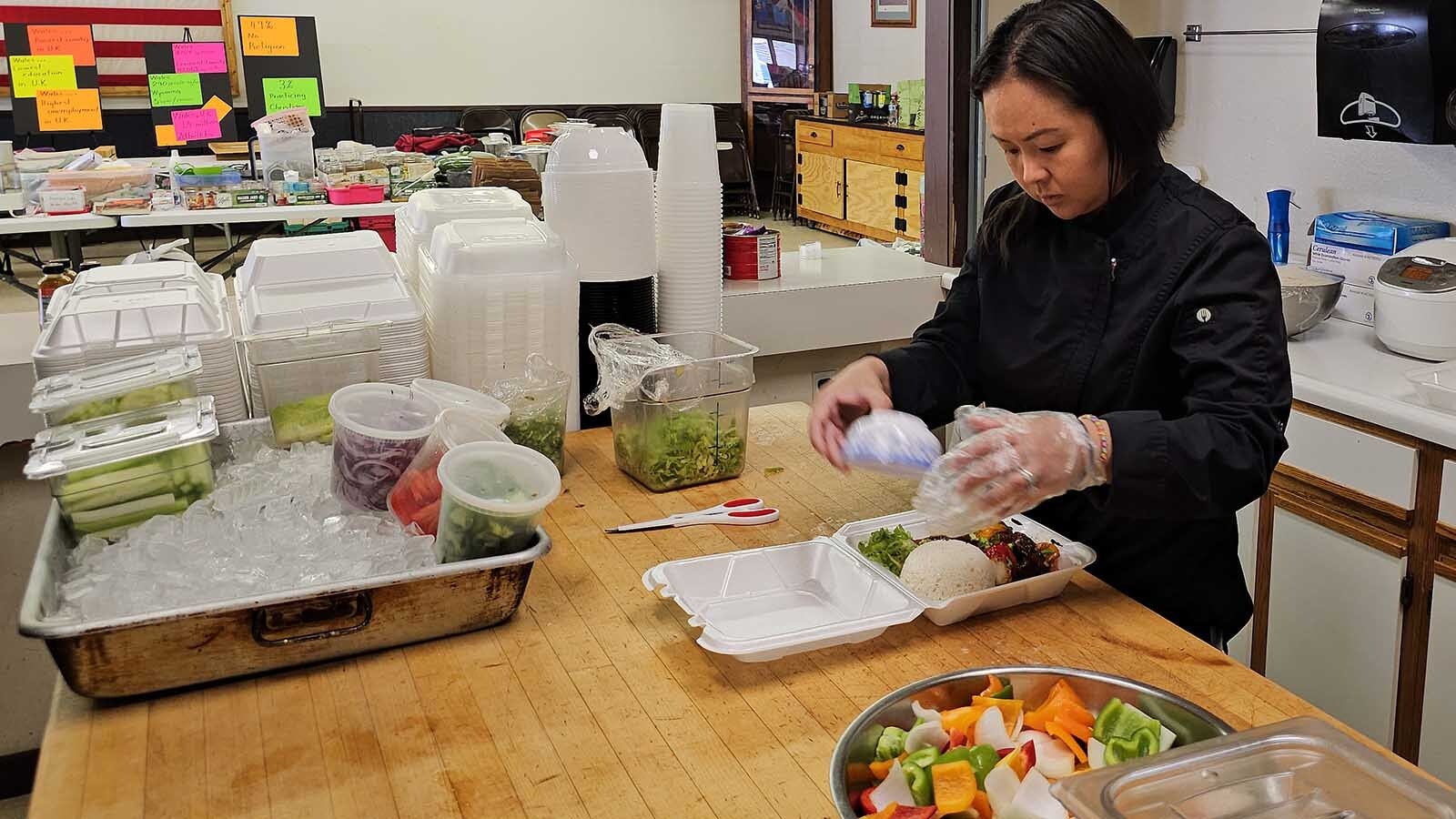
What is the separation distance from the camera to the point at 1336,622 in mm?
2369

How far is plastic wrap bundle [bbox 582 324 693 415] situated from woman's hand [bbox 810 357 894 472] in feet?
0.99

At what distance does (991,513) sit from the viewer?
1258mm

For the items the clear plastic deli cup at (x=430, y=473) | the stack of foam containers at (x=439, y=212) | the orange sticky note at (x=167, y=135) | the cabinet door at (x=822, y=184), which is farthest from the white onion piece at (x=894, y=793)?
the cabinet door at (x=822, y=184)

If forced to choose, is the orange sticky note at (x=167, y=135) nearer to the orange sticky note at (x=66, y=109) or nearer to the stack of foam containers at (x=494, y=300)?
the orange sticky note at (x=66, y=109)

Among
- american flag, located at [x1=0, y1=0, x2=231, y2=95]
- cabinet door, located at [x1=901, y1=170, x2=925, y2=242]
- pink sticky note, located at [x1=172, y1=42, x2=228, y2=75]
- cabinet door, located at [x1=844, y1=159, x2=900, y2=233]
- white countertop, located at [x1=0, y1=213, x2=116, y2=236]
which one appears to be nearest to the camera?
white countertop, located at [x1=0, y1=213, x2=116, y2=236]

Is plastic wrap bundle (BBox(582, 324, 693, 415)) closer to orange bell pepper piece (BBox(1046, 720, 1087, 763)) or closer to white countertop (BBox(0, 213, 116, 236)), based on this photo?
orange bell pepper piece (BBox(1046, 720, 1087, 763))

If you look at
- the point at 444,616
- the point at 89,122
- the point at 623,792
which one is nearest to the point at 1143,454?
the point at 623,792

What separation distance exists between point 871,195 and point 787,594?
25.1 feet

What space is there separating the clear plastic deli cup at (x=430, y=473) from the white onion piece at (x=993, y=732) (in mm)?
717

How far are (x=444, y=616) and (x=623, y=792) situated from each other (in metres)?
0.39

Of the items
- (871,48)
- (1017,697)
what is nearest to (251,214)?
(1017,697)

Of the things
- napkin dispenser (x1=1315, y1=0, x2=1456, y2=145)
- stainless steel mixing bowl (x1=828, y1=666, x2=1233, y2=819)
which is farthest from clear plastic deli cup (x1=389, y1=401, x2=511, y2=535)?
napkin dispenser (x1=1315, y1=0, x2=1456, y2=145)

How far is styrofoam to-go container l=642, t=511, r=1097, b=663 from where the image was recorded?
1329 mm

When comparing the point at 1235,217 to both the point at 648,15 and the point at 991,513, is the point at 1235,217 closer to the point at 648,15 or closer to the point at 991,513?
the point at 991,513
